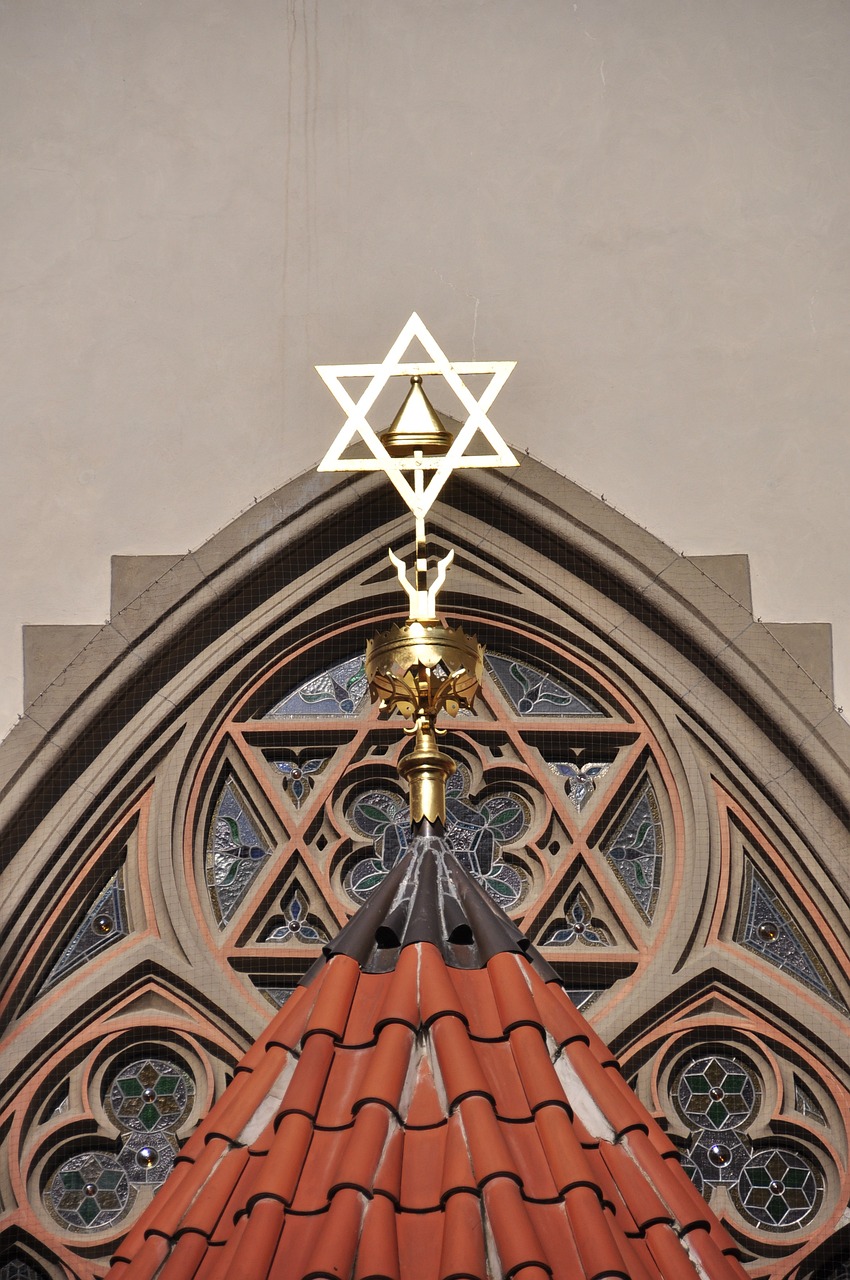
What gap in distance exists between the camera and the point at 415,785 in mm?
5707

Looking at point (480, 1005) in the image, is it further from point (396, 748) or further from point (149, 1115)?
point (396, 748)

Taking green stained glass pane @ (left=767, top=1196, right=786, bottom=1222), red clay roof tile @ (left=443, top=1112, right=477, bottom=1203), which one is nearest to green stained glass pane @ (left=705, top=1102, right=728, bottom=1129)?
green stained glass pane @ (left=767, top=1196, right=786, bottom=1222)

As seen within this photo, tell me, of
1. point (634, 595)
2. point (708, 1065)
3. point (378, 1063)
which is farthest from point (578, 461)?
point (378, 1063)

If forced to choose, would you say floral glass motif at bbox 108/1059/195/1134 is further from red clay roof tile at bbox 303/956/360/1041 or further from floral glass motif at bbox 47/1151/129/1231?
red clay roof tile at bbox 303/956/360/1041

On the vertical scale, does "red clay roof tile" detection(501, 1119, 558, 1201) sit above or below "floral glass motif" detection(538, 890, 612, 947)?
below

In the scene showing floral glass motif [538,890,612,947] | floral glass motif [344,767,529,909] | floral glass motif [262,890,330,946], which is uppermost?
floral glass motif [344,767,529,909]

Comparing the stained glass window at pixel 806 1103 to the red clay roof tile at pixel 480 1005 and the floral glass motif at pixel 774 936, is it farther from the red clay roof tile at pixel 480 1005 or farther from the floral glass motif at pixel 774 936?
the red clay roof tile at pixel 480 1005

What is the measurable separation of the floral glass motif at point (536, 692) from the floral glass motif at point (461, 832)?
1.10 ft

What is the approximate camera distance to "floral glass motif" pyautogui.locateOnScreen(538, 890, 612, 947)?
7.12 meters

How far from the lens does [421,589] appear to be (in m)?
6.04

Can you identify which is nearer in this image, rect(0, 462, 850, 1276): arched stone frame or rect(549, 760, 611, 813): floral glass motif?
rect(0, 462, 850, 1276): arched stone frame

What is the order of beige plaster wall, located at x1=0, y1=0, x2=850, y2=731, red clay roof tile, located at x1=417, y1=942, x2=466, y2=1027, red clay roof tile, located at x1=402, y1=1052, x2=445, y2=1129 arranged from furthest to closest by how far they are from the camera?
beige plaster wall, located at x1=0, y1=0, x2=850, y2=731 → red clay roof tile, located at x1=417, y1=942, x2=466, y2=1027 → red clay roof tile, located at x1=402, y1=1052, x2=445, y2=1129

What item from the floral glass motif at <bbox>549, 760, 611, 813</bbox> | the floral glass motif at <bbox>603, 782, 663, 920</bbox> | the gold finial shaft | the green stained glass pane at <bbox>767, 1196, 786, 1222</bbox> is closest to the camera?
the gold finial shaft

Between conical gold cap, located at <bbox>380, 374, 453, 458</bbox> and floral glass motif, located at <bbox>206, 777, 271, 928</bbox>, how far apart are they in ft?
3.98
